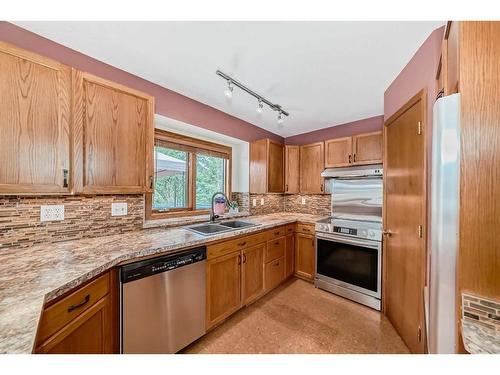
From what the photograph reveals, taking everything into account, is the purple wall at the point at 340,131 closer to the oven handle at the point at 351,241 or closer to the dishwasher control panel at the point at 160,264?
the oven handle at the point at 351,241

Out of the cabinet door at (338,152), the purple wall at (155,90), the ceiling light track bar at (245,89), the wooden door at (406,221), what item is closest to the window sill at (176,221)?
the purple wall at (155,90)

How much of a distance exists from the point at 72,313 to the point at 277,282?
2.04 metres

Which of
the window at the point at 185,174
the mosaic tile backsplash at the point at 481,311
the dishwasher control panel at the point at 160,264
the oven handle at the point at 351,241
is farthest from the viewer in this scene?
the window at the point at 185,174

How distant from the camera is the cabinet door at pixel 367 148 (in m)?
2.46

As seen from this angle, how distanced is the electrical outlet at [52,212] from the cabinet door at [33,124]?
0.29 m

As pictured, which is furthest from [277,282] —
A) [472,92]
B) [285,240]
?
[472,92]

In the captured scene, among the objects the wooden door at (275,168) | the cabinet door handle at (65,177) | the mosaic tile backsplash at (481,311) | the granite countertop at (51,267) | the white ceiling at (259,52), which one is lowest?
the granite countertop at (51,267)

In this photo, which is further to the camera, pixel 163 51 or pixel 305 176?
pixel 305 176

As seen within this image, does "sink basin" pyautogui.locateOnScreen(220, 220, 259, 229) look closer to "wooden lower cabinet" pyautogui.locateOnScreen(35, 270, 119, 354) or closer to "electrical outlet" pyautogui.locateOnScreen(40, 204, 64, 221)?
"wooden lower cabinet" pyautogui.locateOnScreen(35, 270, 119, 354)

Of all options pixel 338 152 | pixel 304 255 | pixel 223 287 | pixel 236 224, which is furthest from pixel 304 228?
pixel 223 287

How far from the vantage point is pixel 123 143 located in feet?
4.84

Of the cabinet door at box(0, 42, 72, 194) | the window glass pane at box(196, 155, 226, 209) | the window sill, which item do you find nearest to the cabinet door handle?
the cabinet door at box(0, 42, 72, 194)

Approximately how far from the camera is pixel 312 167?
311 cm
